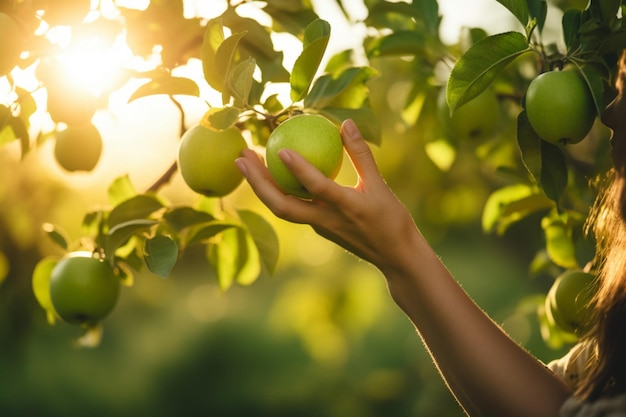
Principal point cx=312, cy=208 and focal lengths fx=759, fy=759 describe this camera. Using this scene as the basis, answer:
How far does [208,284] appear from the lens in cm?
948

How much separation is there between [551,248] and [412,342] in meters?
5.22

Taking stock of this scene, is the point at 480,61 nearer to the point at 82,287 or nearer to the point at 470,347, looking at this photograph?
the point at 470,347

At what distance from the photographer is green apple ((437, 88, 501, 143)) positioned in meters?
1.46

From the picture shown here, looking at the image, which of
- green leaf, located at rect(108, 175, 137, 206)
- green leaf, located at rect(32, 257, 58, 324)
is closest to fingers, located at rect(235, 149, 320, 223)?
green leaf, located at rect(108, 175, 137, 206)

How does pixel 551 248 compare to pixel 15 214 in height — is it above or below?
above

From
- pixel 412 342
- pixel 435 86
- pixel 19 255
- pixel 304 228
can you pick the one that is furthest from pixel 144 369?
pixel 435 86

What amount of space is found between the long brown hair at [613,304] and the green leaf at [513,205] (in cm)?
23

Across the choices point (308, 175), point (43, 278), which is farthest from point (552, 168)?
point (43, 278)

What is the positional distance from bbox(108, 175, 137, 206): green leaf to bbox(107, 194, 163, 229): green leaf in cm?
17

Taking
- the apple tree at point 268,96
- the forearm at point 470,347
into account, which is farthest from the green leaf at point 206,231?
the forearm at point 470,347

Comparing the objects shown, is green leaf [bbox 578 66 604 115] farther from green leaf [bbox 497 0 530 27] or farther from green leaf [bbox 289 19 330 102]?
green leaf [bbox 289 19 330 102]

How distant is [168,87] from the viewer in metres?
1.06

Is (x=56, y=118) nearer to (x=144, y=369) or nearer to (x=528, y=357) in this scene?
(x=528, y=357)

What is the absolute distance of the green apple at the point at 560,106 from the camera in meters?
1.03
